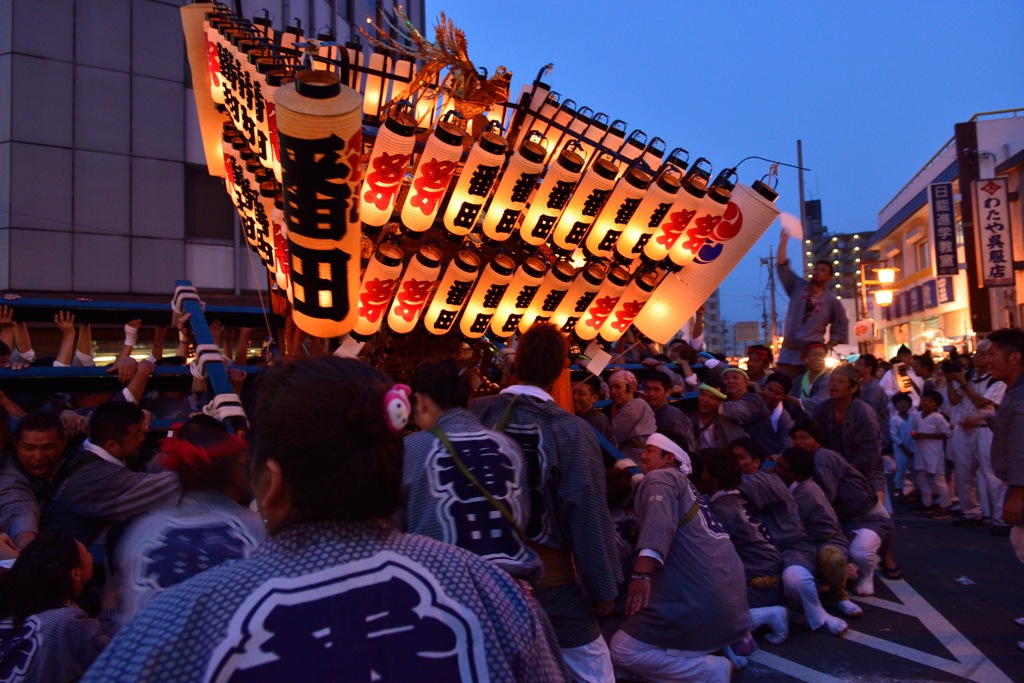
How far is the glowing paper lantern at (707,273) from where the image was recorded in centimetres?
628

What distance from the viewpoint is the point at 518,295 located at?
247 inches

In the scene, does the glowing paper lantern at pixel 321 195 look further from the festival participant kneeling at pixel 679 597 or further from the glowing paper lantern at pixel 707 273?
the glowing paper lantern at pixel 707 273

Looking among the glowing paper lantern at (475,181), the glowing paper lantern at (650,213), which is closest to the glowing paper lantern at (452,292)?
the glowing paper lantern at (475,181)

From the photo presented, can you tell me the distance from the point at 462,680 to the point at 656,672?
10.9 feet

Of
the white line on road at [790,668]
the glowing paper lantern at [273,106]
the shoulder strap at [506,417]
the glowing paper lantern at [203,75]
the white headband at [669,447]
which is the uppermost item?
the glowing paper lantern at [203,75]

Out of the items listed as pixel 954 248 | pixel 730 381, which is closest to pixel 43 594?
pixel 730 381

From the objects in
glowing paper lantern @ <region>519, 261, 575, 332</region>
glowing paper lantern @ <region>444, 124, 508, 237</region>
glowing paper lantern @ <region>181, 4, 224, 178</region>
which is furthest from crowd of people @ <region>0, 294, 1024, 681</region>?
glowing paper lantern @ <region>181, 4, 224, 178</region>

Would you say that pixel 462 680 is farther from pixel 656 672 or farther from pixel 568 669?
pixel 656 672

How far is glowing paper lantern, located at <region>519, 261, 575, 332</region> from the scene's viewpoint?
6.25 meters

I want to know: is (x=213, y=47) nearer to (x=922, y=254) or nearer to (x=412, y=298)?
(x=412, y=298)

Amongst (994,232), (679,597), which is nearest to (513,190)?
(679,597)

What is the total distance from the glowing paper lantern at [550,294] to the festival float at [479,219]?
1cm

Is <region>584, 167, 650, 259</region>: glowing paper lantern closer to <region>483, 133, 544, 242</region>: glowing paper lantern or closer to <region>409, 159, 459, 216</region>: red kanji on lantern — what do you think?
<region>483, 133, 544, 242</region>: glowing paper lantern

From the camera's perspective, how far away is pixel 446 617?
139cm
